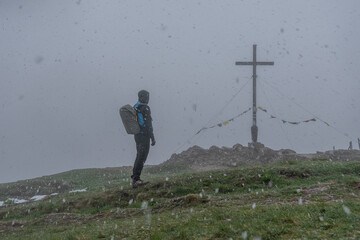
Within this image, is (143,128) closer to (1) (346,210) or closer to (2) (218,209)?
(2) (218,209)

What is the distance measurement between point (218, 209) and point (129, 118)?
6.98 metres

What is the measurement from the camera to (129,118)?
50.0 ft

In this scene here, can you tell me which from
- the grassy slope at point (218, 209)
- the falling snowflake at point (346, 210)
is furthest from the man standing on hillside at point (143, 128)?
the falling snowflake at point (346, 210)

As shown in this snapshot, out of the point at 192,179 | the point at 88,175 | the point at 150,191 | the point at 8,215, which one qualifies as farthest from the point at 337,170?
the point at 88,175

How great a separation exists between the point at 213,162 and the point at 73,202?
61.3 feet

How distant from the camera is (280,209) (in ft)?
28.0

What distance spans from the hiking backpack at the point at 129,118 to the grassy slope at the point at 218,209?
9.72 ft

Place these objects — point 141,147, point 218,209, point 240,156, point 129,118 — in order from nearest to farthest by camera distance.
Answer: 1. point 218,209
2. point 129,118
3. point 141,147
4. point 240,156

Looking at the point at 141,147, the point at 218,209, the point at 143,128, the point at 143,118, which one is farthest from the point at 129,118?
the point at 218,209

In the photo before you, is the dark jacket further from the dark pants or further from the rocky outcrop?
the rocky outcrop

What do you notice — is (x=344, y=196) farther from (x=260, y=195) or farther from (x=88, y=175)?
(x=88, y=175)

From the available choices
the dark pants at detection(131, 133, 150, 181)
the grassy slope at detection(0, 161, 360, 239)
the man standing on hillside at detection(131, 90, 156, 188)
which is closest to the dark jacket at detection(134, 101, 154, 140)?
the man standing on hillside at detection(131, 90, 156, 188)

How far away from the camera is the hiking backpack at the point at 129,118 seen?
49.7 feet

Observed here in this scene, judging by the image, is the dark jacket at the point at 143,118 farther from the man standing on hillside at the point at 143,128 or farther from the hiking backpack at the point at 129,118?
the hiking backpack at the point at 129,118
